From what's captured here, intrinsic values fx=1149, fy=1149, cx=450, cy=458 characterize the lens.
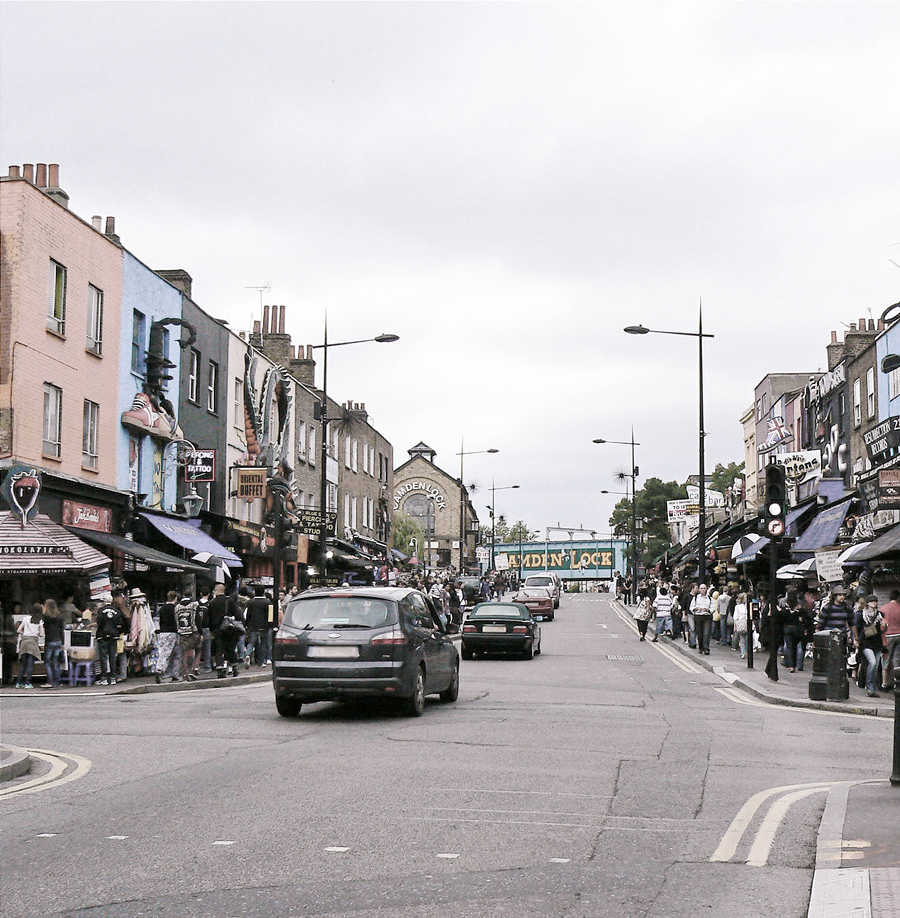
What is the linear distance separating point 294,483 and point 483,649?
1637 centimetres

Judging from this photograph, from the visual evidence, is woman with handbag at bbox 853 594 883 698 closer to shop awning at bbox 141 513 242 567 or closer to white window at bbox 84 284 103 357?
shop awning at bbox 141 513 242 567

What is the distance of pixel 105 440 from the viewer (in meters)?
27.0

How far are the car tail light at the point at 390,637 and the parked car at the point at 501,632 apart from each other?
43.4 ft

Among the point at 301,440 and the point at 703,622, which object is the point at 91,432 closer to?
the point at 703,622

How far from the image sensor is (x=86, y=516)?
25344 millimetres

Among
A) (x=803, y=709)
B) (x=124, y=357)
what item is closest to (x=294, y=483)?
Result: (x=124, y=357)

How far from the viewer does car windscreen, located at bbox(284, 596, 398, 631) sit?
1463 cm

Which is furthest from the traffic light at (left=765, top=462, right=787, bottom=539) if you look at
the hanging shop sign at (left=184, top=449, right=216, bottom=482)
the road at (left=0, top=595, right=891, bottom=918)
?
the hanging shop sign at (left=184, top=449, right=216, bottom=482)

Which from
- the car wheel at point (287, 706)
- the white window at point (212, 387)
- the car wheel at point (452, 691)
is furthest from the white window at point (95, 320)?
the car wheel at point (287, 706)

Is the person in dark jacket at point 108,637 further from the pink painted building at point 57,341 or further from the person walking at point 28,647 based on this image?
the pink painted building at point 57,341

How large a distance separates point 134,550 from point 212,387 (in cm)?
1006

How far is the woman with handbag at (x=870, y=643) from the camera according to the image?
18.7 meters

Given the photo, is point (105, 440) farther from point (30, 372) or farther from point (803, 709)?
point (803, 709)

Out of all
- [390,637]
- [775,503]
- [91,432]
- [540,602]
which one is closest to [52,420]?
[91,432]
